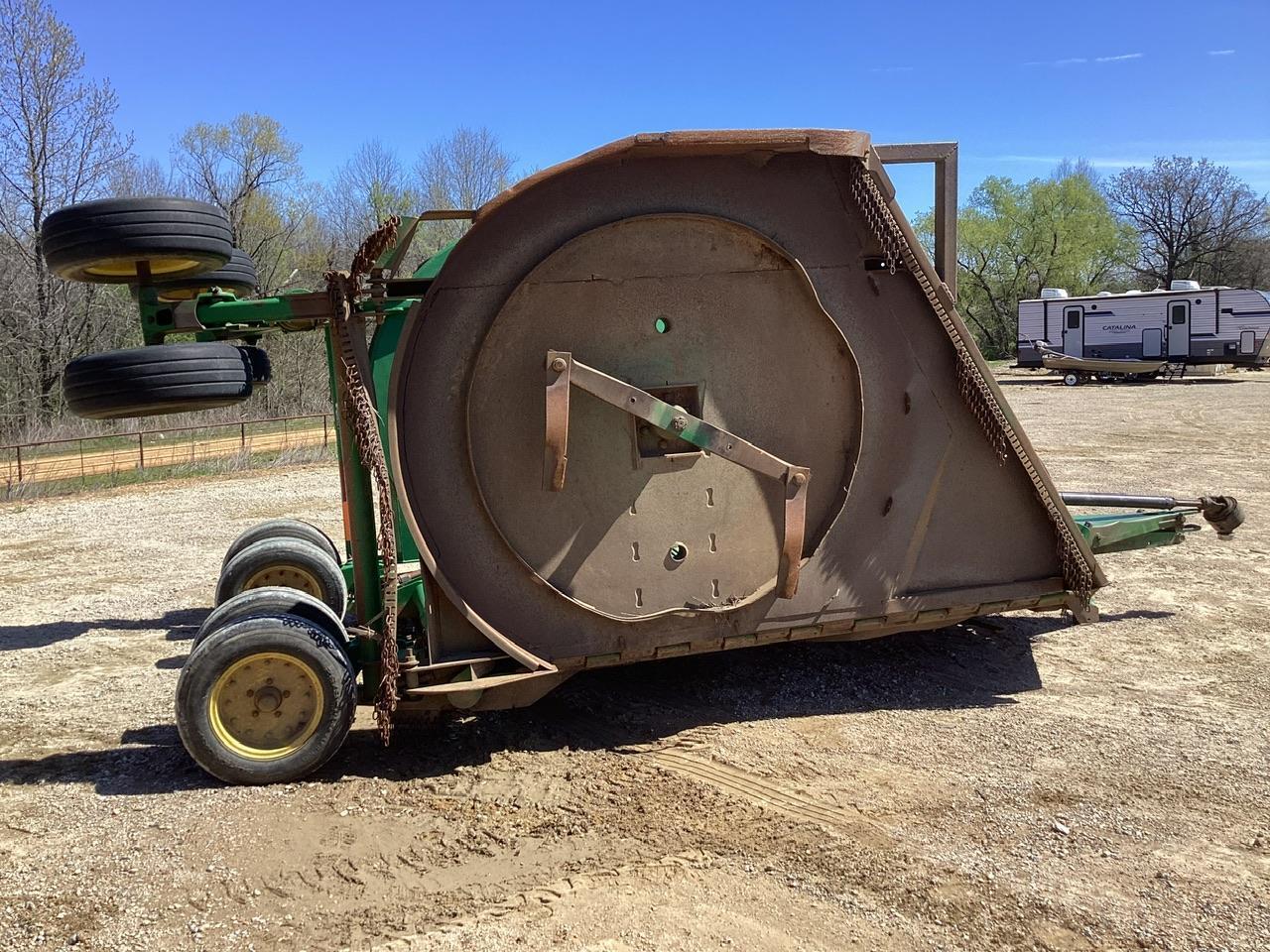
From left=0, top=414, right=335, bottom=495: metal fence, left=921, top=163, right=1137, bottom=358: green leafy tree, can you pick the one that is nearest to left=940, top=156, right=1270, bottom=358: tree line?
left=921, top=163, right=1137, bottom=358: green leafy tree

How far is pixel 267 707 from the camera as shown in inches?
186

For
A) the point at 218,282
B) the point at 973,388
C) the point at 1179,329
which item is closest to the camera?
the point at 973,388

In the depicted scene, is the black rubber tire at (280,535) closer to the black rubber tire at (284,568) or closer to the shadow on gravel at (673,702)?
the black rubber tire at (284,568)

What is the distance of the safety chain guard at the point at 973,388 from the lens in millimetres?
5238

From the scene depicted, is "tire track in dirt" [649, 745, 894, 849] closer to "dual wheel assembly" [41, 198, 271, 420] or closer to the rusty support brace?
the rusty support brace

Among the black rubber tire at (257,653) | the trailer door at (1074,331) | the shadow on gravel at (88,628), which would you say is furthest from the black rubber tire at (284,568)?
the trailer door at (1074,331)

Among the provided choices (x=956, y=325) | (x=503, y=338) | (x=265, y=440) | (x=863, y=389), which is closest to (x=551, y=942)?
(x=503, y=338)

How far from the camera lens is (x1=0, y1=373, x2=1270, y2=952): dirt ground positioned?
12.1 feet

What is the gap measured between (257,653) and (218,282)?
8.82 ft

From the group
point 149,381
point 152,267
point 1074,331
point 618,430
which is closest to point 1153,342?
point 1074,331

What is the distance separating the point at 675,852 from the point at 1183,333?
35.8m

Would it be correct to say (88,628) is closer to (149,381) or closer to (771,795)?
(149,381)

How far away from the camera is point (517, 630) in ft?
16.6

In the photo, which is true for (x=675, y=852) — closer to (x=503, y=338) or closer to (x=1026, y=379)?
(x=503, y=338)
